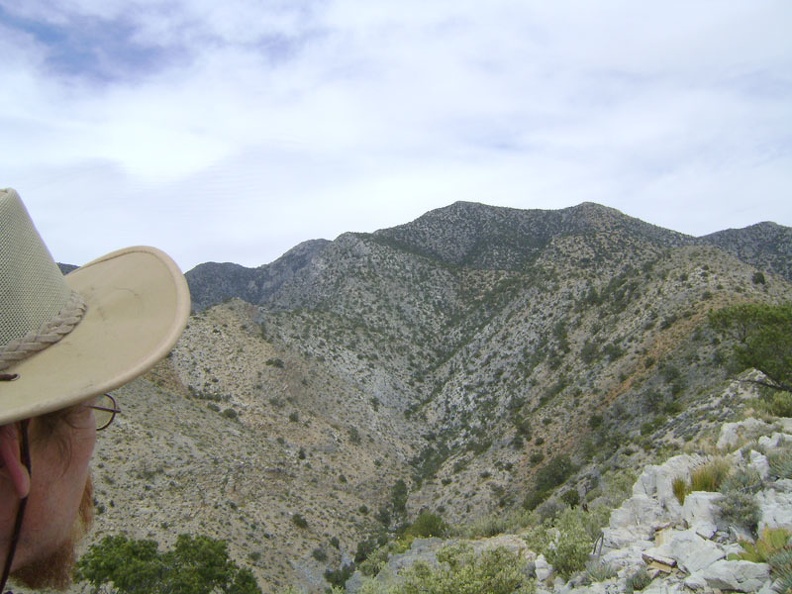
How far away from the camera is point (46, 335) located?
81.4 inches

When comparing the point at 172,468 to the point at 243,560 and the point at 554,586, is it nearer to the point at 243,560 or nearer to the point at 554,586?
the point at 243,560

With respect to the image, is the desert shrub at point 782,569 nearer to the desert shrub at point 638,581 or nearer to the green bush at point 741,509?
the green bush at point 741,509

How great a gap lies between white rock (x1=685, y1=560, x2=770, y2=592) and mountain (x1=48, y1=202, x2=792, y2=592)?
344 inches

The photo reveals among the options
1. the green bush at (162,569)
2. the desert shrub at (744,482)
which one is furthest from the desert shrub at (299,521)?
the desert shrub at (744,482)

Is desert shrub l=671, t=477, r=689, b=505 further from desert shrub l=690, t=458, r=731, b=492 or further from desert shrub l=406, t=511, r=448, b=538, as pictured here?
desert shrub l=406, t=511, r=448, b=538

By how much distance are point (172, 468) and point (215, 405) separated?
11.9 metres

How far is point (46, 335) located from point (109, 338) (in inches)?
8.8

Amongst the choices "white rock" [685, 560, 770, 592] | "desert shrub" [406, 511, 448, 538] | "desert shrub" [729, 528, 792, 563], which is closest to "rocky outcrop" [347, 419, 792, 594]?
"white rock" [685, 560, 770, 592]

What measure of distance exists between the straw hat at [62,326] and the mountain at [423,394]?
1413 centimetres

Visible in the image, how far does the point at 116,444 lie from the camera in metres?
29.6

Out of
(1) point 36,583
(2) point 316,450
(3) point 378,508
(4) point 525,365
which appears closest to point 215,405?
(2) point 316,450

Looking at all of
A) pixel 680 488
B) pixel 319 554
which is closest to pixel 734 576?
pixel 680 488

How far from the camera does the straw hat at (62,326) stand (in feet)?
6.21

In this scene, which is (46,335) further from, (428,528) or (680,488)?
(428,528)
